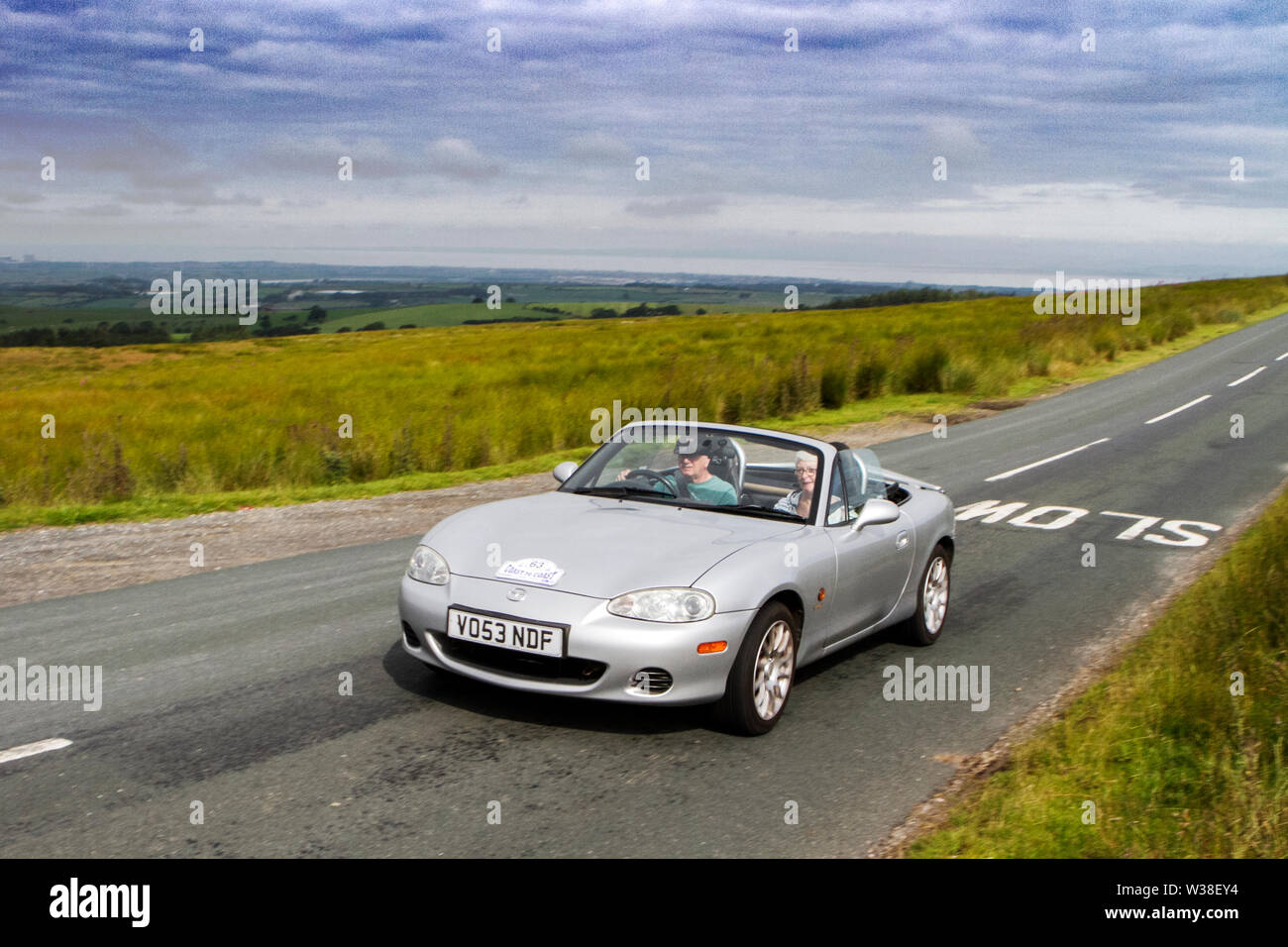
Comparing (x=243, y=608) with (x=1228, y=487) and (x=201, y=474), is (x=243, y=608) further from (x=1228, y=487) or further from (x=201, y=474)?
(x=1228, y=487)

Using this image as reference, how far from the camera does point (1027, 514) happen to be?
504 inches

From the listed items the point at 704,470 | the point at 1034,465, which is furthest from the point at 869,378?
the point at 704,470

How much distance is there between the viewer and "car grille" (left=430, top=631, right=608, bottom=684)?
5137mm

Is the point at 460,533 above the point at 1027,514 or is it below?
above

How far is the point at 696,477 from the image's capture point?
6562 mm

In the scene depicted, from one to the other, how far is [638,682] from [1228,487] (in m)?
12.7

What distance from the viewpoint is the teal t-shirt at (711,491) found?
254 inches

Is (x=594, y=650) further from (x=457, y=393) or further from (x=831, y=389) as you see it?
(x=457, y=393)

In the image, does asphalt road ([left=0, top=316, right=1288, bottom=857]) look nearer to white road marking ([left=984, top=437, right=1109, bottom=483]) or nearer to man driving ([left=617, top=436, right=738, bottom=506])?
man driving ([left=617, top=436, right=738, bottom=506])

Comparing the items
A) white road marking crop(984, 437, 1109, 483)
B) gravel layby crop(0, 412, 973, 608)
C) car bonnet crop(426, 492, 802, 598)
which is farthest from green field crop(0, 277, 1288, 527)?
car bonnet crop(426, 492, 802, 598)

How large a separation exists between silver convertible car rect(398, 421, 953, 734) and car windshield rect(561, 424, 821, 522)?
1cm

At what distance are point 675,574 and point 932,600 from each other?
2883 mm

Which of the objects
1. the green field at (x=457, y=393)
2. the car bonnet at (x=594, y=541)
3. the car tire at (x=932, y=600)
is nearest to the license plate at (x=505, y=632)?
the car bonnet at (x=594, y=541)
